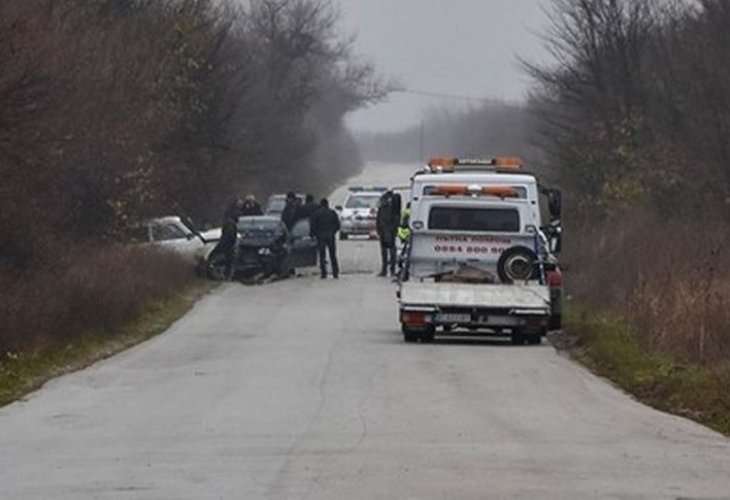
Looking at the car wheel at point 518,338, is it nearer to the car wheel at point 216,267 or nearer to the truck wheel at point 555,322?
the truck wheel at point 555,322

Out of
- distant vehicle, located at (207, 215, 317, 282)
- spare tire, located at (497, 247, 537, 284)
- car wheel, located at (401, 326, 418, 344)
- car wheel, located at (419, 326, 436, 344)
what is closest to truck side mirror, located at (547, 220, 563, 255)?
spare tire, located at (497, 247, 537, 284)

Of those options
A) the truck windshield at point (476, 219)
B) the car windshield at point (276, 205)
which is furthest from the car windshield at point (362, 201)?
the truck windshield at point (476, 219)

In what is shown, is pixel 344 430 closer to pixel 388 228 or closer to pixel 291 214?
pixel 388 228

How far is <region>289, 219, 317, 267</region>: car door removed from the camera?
47938 mm

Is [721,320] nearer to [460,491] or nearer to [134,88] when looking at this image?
[460,491]

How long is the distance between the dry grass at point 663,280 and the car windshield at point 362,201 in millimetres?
20624

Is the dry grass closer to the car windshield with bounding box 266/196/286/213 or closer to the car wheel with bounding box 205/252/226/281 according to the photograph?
the car wheel with bounding box 205/252/226/281

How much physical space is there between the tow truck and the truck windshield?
0.05 ft

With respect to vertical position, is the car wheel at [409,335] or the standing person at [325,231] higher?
the standing person at [325,231]

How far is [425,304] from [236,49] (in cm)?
4659

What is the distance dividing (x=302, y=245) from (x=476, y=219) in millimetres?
15777

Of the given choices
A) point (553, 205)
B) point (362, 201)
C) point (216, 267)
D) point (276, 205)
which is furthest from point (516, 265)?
point (362, 201)

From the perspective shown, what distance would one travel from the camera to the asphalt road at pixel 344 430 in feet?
47.2

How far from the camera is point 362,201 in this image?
231ft
